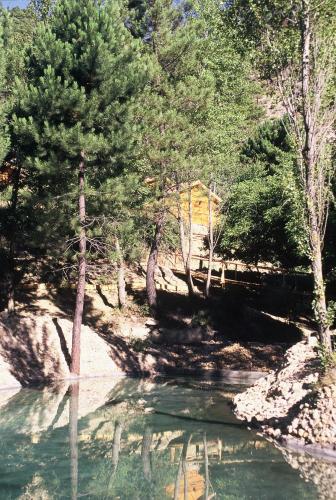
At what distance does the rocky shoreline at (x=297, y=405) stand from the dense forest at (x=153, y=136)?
1301 mm

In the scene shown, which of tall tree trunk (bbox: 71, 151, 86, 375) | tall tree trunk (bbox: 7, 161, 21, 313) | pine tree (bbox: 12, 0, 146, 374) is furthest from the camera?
tall tree trunk (bbox: 7, 161, 21, 313)

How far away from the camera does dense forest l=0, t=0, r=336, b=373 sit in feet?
45.5

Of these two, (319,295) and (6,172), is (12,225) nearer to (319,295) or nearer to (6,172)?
(6,172)

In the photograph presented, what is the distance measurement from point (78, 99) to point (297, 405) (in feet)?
39.4

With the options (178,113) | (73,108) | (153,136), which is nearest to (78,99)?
(73,108)

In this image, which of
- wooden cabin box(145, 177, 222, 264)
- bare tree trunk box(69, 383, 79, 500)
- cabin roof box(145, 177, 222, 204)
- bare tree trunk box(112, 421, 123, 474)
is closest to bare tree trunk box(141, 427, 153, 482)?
bare tree trunk box(112, 421, 123, 474)

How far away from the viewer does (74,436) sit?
1330cm

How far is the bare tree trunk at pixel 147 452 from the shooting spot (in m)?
10.8

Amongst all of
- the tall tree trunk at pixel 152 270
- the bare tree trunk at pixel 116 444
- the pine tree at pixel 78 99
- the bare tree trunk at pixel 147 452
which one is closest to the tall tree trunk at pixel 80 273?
the pine tree at pixel 78 99

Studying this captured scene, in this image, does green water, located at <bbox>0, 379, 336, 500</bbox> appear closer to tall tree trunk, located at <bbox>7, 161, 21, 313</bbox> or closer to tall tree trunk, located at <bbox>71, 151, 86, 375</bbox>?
tall tree trunk, located at <bbox>71, 151, 86, 375</bbox>

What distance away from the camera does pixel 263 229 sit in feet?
89.1

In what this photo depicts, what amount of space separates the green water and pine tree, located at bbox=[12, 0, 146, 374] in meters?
4.04

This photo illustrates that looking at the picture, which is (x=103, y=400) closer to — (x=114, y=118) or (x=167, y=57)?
(x=114, y=118)

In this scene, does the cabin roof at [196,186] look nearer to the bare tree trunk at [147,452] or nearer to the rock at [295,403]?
the rock at [295,403]
